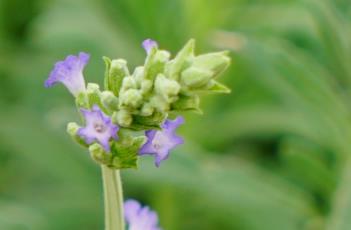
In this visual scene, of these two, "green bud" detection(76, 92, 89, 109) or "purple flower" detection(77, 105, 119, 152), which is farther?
"green bud" detection(76, 92, 89, 109)

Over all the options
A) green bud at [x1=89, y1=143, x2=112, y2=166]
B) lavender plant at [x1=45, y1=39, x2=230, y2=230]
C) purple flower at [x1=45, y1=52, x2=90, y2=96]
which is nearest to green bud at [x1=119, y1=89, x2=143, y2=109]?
lavender plant at [x1=45, y1=39, x2=230, y2=230]

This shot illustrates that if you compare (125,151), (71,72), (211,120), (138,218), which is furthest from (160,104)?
(211,120)

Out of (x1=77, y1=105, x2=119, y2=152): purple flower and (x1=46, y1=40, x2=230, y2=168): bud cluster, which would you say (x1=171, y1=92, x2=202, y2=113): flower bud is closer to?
(x1=46, y1=40, x2=230, y2=168): bud cluster

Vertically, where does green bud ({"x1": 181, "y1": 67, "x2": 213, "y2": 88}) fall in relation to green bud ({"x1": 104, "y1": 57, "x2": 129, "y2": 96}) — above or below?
below

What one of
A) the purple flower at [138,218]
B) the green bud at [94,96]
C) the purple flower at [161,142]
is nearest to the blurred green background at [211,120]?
the purple flower at [138,218]

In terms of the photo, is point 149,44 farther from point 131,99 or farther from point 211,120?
point 211,120

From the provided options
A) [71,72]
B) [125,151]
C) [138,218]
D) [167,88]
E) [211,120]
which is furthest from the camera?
[211,120]

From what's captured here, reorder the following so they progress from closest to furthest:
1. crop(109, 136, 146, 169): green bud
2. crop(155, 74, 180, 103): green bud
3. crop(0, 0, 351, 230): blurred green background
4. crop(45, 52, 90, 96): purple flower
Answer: crop(155, 74, 180, 103): green bud → crop(109, 136, 146, 169): green bud → crop(45, 52, 90, 96): purple flower → crop(0, 0, 351, 230): blurred green background
